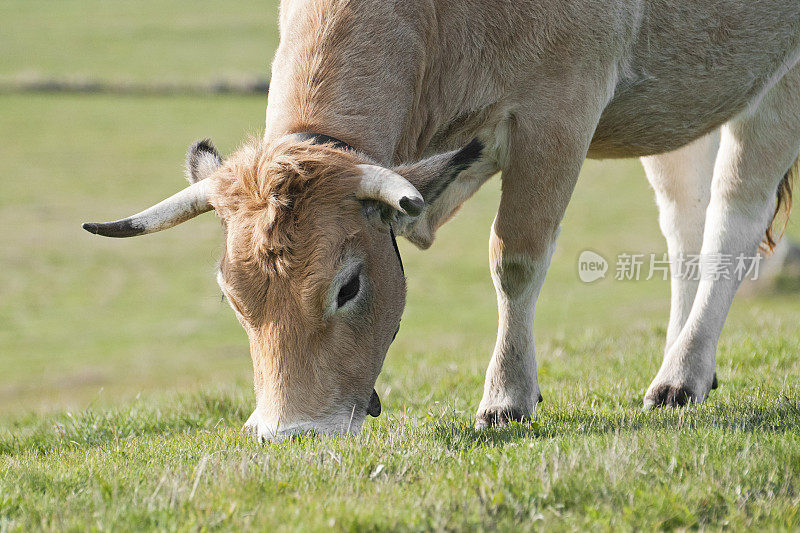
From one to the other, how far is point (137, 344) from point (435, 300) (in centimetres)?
807

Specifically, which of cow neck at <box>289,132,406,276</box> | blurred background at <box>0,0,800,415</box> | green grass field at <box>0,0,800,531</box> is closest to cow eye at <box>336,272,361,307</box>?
cow neck at <box>289,132,406,276</box>

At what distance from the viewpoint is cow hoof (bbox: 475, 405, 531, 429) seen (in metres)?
5.21

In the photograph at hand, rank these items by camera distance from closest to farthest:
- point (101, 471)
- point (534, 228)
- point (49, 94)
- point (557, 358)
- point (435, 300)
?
1. point (101, 471)
2. point (534, 228)
3. point (557, 358)
4. point (435, 300)
5. point (49, 94)

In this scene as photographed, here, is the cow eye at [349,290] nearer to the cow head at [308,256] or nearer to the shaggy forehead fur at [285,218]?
the cow head at [308,256]

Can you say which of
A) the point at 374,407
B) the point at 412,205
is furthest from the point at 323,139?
the point at 374,407

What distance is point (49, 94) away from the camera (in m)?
50.5

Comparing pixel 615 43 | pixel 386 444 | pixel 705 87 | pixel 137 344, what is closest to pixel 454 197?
pixel 615 43

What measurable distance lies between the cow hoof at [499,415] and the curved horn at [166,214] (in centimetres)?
190

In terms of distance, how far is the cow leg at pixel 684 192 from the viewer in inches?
284

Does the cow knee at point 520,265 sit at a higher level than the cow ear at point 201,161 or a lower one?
lower

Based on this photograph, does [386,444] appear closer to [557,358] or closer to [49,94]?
[557,358]

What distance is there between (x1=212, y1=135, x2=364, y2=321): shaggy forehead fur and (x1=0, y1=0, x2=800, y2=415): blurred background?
0.48 metres

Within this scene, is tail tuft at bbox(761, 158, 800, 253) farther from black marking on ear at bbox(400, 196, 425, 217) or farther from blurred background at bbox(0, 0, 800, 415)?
black marking on ear at bbox(400, 196, 425, 217)

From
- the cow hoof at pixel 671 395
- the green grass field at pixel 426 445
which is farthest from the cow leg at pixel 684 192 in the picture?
the cow hoof at pixel 671 395
